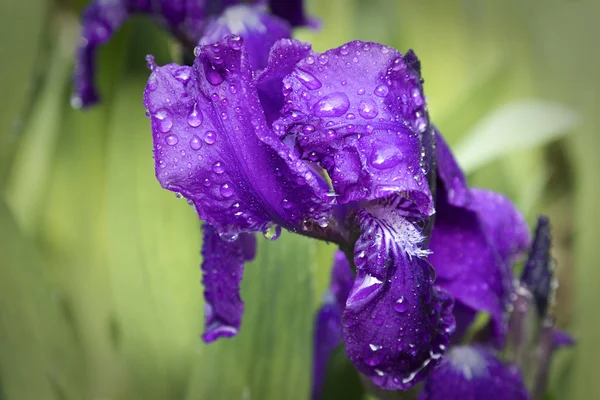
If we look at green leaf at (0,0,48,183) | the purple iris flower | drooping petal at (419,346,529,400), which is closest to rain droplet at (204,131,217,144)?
drooping petal at (419,346,529,400)

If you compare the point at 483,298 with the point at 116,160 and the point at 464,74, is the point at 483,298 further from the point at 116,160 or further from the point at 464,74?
the point at 464,74

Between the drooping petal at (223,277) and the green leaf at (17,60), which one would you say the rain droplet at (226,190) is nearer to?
the drooping petal at (223,277)

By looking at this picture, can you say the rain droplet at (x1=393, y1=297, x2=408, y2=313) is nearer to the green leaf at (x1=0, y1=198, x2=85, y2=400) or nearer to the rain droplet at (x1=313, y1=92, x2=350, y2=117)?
the rain droplet at (x1=313, y1=92, x2=350, y2=117)

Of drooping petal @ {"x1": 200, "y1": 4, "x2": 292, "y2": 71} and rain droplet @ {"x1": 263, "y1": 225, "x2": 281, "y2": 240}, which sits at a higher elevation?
drooping petal @ {"x1": 200, "y1": 4, "x2": 292, "y2": 71}

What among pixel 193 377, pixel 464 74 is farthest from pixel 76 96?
pixel 464 74

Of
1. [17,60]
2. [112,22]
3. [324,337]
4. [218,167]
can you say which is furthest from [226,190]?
[17,60]
